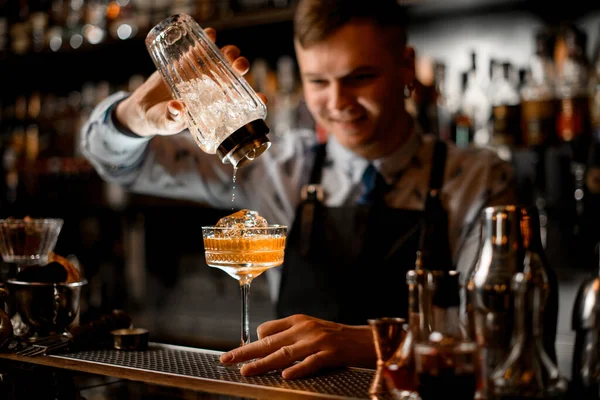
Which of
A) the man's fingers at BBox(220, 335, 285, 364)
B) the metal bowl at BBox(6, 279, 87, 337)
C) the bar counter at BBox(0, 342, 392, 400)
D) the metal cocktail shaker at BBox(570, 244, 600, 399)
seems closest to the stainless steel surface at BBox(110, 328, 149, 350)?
the bar counter at BBox(0, 342, 392, 400)

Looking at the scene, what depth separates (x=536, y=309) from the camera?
0.88 meters

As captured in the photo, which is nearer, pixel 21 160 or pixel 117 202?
pixel 117 202

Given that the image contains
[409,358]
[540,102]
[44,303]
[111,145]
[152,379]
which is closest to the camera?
[409,358]

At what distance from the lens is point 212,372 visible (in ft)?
3.59

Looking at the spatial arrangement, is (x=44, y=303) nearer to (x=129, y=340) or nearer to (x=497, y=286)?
(x=129, y=340)

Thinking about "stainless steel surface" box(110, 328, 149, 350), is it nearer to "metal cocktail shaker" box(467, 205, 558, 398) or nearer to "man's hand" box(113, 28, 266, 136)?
"man's hand" box(113, 28, 266, 136)

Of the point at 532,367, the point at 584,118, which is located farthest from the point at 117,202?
the point at 532,367

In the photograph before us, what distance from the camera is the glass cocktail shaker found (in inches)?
47.3

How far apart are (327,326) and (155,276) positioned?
8.07 feet

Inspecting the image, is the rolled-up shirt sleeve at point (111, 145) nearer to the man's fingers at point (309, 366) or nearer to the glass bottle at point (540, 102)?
the man's fingers at point (309, 366)

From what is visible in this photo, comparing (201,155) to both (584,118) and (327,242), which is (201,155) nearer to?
(327,242)

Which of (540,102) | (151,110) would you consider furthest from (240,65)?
(540,102)

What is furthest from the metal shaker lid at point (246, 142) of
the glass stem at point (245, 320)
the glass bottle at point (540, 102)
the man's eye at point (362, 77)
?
the glass bottle at point (540, 102)

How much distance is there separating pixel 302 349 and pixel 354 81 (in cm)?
94
